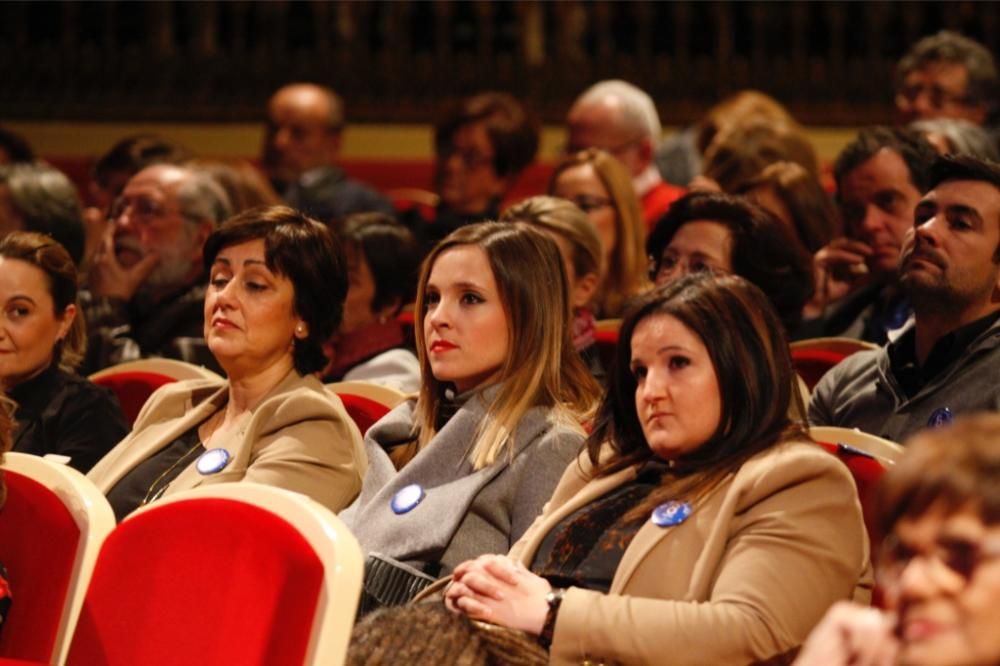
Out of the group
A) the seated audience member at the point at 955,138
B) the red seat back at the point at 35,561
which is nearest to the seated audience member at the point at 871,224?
the seated audience member at the point at 955,138

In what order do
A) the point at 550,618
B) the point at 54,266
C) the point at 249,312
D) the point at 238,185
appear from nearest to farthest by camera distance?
the point at 550,618 < the point at 249,312 < the point at 54,266 < the point at 238,185

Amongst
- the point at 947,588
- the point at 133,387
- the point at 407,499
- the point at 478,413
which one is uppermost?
the point at 947,588

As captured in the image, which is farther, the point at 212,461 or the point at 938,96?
the point at 938,96

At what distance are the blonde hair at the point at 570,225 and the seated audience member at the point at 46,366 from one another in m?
0.99

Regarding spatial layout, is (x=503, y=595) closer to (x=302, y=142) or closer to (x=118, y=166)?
(x=118, y=166)

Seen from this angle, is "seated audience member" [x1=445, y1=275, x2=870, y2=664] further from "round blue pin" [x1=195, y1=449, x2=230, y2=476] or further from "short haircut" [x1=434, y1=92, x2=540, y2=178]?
"short haircut" [x1=434, y1=92, x2=540, y2=178]

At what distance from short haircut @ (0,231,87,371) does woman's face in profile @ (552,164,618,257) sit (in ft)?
4.63

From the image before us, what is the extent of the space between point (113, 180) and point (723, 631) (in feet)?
12.2

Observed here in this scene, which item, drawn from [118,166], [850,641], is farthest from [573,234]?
[850,641]

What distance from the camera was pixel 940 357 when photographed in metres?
2.84

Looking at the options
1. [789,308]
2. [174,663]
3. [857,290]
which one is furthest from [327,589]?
[857,290]

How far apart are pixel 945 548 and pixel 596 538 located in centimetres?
99

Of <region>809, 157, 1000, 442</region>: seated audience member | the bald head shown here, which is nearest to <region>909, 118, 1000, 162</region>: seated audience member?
<region>809, 157, 1000, 442</region>: seated audience member

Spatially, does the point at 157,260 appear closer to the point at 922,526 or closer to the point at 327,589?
the point at 327,589
